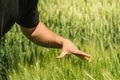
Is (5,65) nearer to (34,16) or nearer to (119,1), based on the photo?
(34,16)

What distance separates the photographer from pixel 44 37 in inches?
75.3

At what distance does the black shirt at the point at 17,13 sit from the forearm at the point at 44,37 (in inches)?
1.6

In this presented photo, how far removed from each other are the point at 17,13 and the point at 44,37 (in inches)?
11.9

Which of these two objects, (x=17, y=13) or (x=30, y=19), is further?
(x=30, y=19)

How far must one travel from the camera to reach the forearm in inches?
74.4

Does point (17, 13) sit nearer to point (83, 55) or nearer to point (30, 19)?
point (30, 19)

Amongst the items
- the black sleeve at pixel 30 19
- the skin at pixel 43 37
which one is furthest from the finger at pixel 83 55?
the black sleeve at pixel 30 19

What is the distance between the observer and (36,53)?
2.01 metres

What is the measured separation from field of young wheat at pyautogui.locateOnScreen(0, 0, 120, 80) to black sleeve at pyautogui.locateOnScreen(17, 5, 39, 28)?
0.53ft

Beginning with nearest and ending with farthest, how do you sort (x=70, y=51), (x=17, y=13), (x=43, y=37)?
1. (x=17, y=13)
2. (x=70, y=51)
3. (x=43, y=37)

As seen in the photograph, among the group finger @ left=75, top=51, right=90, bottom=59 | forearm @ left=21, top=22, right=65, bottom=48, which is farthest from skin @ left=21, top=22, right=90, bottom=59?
finger @ left=75, top=51, right=90, bottom=59

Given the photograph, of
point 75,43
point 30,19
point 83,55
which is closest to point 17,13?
point 30,19

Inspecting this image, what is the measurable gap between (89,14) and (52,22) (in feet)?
0.71

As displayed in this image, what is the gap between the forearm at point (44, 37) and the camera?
189cm
